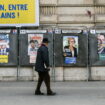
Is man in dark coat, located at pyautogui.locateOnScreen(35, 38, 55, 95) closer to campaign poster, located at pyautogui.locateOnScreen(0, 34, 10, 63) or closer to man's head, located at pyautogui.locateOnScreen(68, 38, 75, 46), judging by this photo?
man's head, located at pyautogui.locateOnScreen(68, 38, 75, 46)

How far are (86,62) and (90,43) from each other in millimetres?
774

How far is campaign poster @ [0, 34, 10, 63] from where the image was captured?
15383 millimetres

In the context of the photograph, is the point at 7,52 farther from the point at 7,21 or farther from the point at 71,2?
the point at 71,2

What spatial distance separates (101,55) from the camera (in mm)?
15492

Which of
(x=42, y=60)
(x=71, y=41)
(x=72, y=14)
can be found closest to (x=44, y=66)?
(x=42, y=60)

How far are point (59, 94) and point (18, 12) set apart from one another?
482 centimetres

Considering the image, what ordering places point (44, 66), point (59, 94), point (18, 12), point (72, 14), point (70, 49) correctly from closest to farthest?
point (44, 66) → point (59, 94) → point (70, 49) → point (18, 12) → point (72, 14)

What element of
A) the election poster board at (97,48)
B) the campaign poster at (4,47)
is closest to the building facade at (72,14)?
the election poster board at (97,48)

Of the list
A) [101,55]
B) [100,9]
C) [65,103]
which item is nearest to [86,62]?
[101,55]

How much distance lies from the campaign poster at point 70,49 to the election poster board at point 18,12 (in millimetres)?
1401

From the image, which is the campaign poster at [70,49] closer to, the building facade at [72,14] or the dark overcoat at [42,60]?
the building facade at [72,14]

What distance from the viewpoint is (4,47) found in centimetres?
1541

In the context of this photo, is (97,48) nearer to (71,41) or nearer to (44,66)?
(71,41)

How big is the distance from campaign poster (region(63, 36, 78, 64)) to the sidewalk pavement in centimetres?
103
